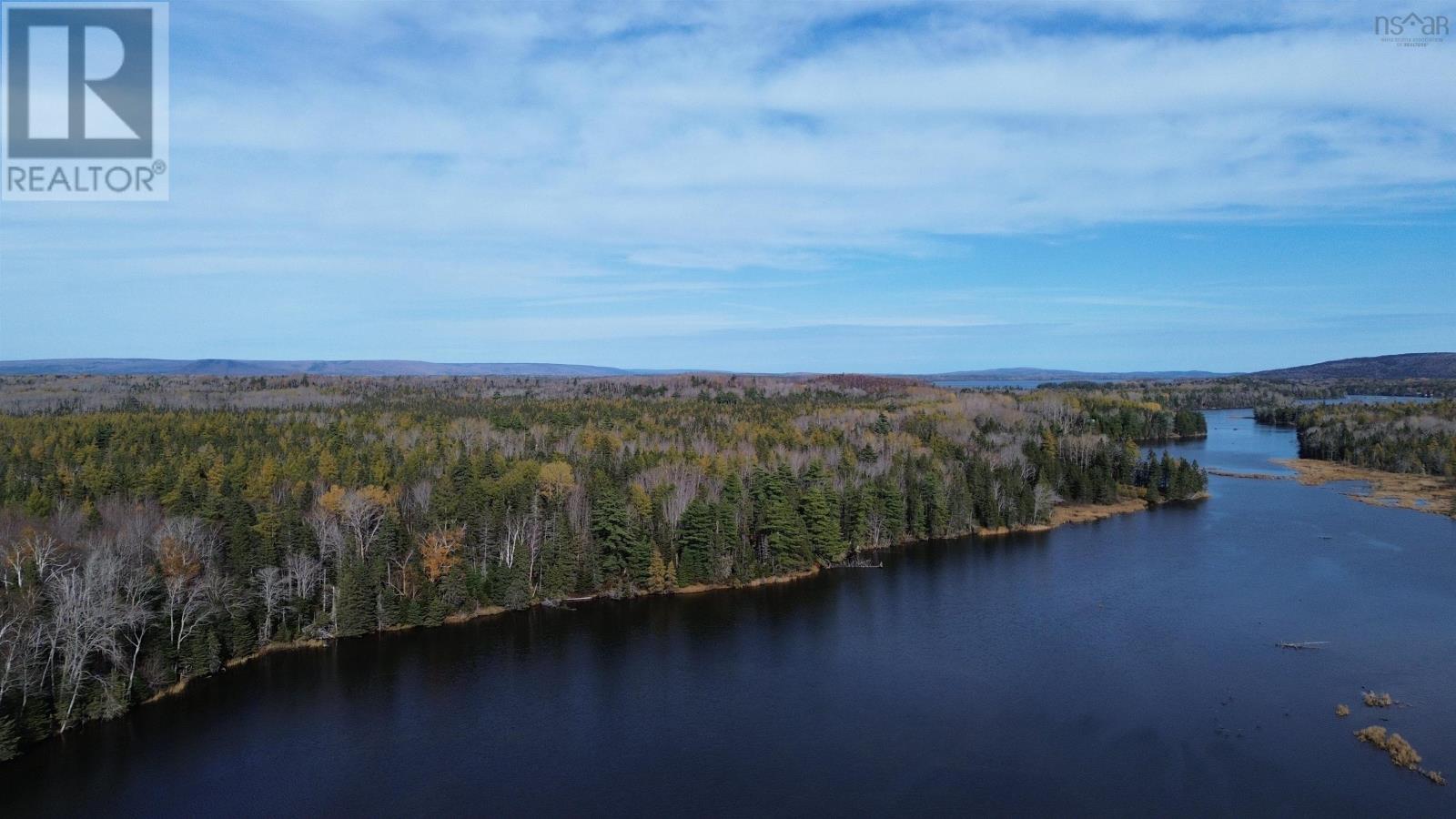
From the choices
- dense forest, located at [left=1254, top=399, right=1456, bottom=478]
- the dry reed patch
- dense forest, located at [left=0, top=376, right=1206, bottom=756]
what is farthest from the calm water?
dense forest, located at [left=1254, top=399, right=1456, bottom=478]

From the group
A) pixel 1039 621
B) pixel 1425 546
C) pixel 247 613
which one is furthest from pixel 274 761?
pixel 1425 546

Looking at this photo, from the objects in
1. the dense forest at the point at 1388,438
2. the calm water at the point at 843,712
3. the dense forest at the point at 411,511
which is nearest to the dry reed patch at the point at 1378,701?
the calm water at the point at 843,712

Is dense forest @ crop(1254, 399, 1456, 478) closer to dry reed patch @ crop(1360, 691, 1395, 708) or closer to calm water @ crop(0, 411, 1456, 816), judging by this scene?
calm water @ crop(0, 411, 1456, 816)

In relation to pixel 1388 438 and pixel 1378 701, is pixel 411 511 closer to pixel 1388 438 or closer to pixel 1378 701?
pixel 1378 701

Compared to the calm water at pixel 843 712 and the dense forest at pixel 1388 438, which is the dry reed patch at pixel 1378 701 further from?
the dense forest at pixel 1388 438

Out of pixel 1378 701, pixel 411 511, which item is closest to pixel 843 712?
pixel 1378 701

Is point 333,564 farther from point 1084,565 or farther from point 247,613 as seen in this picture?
point 1084,565
